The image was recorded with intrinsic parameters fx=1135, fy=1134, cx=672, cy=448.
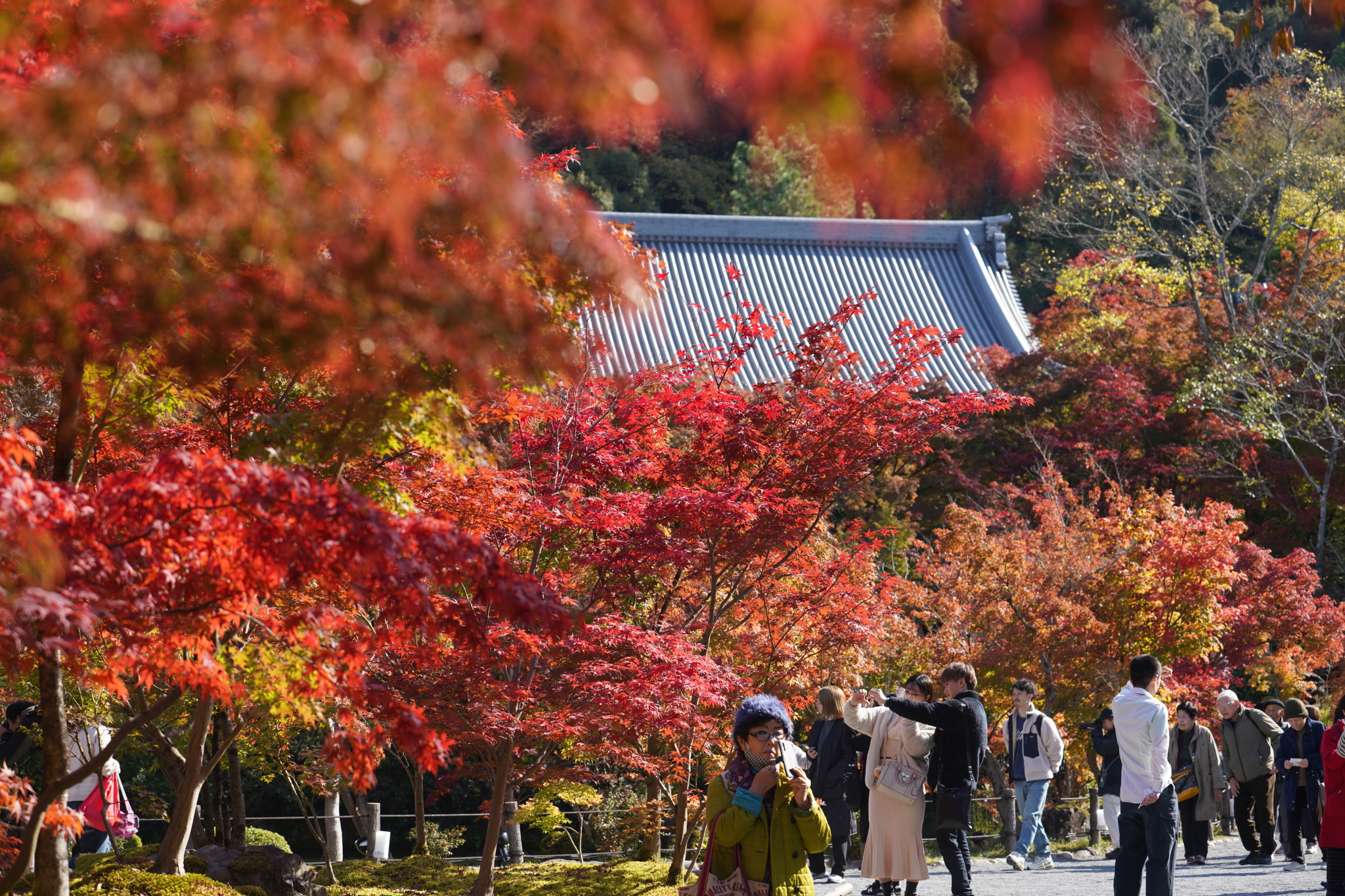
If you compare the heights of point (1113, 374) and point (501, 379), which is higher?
point (1113, 374)

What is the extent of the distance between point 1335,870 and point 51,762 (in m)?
6.14

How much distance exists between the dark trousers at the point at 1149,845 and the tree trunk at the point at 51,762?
4.75 meters

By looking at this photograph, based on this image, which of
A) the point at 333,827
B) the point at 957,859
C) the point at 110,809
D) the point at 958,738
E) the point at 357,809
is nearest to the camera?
the point at 957,859

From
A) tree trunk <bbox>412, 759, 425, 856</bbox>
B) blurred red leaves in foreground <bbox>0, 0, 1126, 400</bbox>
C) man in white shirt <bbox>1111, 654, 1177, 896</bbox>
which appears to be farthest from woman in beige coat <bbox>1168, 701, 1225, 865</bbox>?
blurred red leaves in foreground <bbox>0, 0, 1126, 400</bbox>

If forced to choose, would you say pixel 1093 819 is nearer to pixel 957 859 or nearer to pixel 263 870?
pixel 957 859

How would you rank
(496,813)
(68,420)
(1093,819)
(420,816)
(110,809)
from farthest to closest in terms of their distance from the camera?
(1093,819) → (420,816) → (110,809) → (496,813) → (68,420)

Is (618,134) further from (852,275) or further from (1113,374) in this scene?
(852,275)

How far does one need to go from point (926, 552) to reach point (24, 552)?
37.7 feet

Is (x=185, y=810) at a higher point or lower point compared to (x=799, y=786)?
lower

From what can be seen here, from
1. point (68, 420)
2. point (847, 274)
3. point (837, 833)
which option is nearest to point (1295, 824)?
point (837, 833)

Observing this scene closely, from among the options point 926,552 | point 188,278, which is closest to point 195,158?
point 188,278

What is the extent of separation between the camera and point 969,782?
6160 millimetres

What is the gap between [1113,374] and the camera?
1594cm

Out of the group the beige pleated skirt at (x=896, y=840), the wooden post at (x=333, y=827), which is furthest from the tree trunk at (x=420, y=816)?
the beige pleated skirt at (x=896, y=840)
